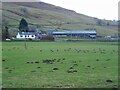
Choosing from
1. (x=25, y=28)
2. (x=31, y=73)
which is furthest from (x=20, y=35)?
(x=31, y=73)

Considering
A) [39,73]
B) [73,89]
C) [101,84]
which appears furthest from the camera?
[39,73]

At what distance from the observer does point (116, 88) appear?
22266mm

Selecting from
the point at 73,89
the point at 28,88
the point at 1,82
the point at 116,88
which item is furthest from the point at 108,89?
the point at 1,82

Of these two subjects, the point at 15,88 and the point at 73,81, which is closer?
the point at 15,88

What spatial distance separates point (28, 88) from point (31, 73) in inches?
299

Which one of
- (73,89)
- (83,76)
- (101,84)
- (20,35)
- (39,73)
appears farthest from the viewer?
(20,35)

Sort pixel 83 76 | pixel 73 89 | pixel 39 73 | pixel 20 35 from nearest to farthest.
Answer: pixel 73 89, pixel 83 76, pixel 39 73, pixel 20 35

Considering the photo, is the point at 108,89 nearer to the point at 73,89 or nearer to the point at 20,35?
the point at 73,89

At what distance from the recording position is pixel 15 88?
22203 millimetres

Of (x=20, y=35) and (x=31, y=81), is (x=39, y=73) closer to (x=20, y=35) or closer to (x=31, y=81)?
(x=31, y=81)

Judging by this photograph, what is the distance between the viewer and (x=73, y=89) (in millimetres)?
22000

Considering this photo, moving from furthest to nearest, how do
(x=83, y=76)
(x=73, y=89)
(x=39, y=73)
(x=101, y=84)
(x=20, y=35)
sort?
(x=20, y=35), (x=39, y=73), (x=83, y=76), (x=101, y=84), (x=73, y=89)

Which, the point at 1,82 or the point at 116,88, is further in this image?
the point at 1,82

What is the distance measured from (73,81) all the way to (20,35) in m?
152
